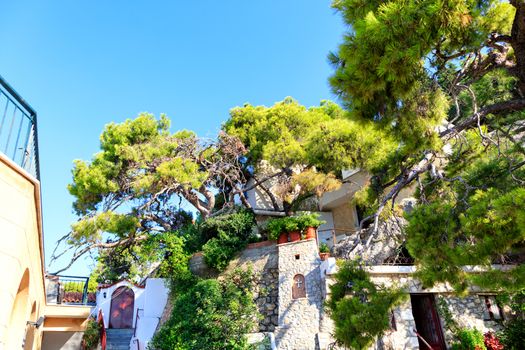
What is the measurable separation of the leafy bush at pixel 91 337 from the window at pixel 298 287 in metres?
6.87

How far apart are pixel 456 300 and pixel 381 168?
556cm

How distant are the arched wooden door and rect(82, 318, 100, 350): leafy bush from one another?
9.68 ft

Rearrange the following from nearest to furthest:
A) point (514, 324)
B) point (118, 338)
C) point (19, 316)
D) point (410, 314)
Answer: point (19, 316)
point (514, 324)
point (410, 314)
point (118, 338)

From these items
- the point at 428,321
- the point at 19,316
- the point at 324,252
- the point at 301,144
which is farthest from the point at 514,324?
the point at 19,316

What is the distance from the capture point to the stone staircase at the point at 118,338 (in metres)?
12.5

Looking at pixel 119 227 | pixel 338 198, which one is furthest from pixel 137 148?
pixel 338 198

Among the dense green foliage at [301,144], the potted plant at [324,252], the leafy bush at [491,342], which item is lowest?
the leafy bush at [491,342]

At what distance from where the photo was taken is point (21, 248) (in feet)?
12.5

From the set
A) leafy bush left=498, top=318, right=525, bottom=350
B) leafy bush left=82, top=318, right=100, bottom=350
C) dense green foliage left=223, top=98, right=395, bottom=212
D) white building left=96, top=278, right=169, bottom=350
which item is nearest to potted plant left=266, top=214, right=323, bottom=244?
dense green foliage left=223, top=98, right=395, bottom=212

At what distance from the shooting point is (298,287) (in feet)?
35.2

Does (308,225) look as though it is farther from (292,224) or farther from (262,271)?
(262,271)

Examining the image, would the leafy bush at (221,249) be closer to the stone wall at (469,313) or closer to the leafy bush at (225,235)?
the leafy bush at (225,235)

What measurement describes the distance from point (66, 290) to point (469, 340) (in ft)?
38.9

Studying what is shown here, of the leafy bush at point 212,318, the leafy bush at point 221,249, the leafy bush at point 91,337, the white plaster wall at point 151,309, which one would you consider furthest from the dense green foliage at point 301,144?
the leafy bush at point 91,337
